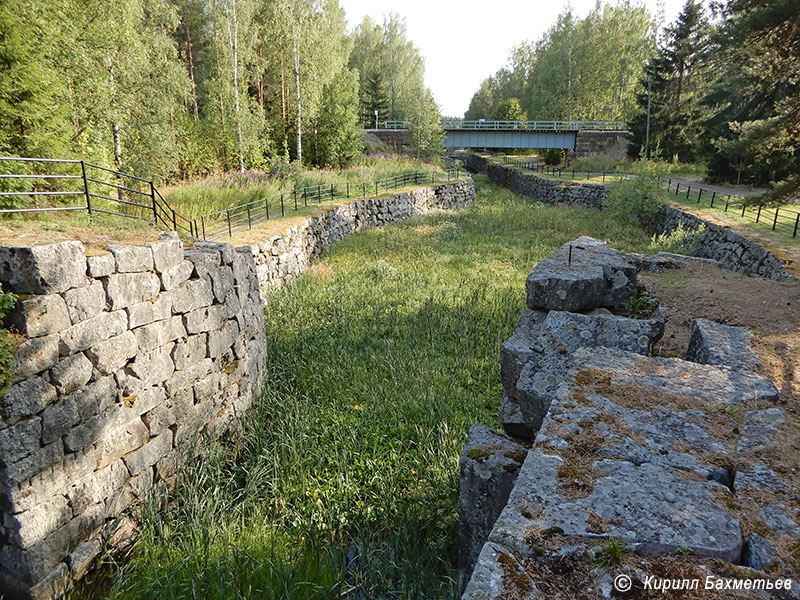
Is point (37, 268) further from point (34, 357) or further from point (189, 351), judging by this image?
point (189, 351)

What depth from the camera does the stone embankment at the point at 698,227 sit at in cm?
1135

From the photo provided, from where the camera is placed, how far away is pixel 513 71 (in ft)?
246

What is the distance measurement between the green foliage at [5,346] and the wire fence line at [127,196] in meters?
1.48

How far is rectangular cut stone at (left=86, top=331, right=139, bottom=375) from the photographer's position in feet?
16.0

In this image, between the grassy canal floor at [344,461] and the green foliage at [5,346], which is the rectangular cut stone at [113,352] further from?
the grassy canal floor at [344,461]

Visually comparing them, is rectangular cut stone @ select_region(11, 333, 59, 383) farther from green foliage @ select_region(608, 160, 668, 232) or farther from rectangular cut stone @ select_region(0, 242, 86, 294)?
green foliage @ select_region(608, 160, 668, 232)

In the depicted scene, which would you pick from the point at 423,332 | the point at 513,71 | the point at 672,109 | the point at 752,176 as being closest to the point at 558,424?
the point at 423,332

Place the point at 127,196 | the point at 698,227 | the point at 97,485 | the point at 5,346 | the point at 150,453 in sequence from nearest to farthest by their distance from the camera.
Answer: the point at 5,346 → the point at 97,485 → the point at 150,453 → the point at 127,196 → the point at 698,227

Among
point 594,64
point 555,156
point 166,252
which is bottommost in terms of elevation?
point 166,252

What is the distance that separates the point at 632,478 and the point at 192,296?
5766 millimetres

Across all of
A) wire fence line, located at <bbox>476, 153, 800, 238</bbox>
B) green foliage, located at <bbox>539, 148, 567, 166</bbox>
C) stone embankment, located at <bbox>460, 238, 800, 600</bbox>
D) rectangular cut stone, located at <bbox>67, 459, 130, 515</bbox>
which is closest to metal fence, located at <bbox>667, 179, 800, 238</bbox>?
wire fence line, located at <bbox>476, 153, 800, 238</bbox>

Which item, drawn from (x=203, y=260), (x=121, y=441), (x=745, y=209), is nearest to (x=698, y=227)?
(x=745, y=209)

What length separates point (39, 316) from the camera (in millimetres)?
4305

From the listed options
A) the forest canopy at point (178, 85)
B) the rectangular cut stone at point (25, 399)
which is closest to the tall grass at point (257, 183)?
the forest canopy at point (178, 85)
